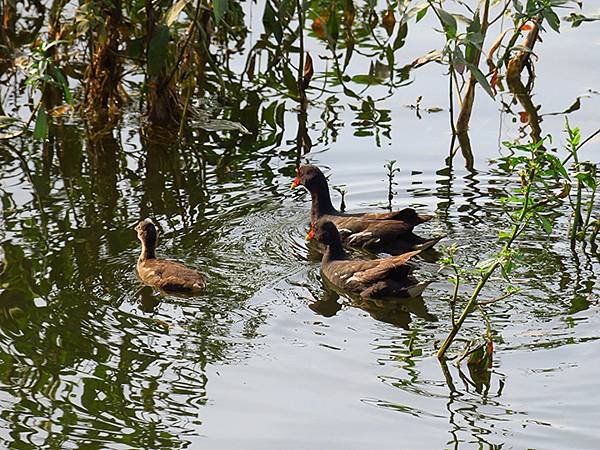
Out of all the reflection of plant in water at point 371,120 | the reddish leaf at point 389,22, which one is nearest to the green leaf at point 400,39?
the reddish leaf at point 389,22

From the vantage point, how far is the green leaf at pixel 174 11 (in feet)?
33.6

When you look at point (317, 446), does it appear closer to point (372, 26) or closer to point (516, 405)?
point (516, 405)

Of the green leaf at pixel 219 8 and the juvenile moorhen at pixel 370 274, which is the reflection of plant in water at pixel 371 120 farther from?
the green leaf at pixel 219 8

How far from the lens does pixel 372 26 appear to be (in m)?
13.4

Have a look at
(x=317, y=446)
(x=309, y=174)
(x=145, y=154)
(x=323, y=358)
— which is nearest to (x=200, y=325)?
(x=323, y=358)

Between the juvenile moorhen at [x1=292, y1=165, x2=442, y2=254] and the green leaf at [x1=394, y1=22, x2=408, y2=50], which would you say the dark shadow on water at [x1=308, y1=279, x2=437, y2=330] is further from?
the green leaf at [x1=394, y1=22, x2=408, y2=50]

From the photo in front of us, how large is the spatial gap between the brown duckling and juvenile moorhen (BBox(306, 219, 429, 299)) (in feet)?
3.09

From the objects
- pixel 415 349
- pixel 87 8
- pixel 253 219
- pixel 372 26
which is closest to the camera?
pixel 415 349

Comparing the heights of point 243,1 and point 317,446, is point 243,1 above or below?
above

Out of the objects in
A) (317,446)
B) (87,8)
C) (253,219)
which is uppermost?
(87,8)

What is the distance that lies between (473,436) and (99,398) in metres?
1.93

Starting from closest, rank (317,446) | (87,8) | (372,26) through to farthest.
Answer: (317,446) → (87,8) → (372,26)

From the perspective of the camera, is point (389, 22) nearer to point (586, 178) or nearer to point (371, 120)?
point (371, 120)

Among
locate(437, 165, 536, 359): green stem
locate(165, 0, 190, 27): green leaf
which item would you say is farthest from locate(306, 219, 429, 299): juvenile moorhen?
locate(165, 0, 190, 27): green leaf
